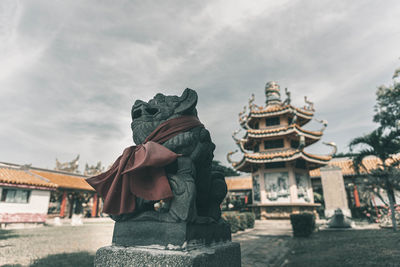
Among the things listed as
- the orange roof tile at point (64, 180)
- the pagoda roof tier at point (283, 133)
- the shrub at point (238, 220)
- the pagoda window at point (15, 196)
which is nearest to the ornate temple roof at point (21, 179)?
the pagoda window at point (15, 196)

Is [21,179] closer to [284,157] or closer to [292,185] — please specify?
[284,157]

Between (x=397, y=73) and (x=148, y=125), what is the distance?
16308 millimetres

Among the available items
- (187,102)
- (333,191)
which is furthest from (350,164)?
(187,102)

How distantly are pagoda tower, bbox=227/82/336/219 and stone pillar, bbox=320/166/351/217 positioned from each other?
1139 millimetres

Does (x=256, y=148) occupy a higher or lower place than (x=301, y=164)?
higher

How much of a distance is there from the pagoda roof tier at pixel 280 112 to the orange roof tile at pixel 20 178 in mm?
15866

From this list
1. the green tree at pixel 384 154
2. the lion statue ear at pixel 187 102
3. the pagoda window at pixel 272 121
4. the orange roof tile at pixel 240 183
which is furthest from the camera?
the orange roof tile at pixel 240 183

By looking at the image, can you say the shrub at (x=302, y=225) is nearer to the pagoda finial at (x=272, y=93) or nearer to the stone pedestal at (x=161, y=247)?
the stone pedestal at (x=161, y=247)

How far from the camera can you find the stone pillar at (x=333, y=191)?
16.6 metres

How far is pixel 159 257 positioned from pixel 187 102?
1348mm

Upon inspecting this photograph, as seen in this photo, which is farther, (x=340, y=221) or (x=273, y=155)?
(x=273, y=155)

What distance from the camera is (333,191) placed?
55.7 feet

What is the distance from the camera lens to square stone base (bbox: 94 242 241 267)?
162cm

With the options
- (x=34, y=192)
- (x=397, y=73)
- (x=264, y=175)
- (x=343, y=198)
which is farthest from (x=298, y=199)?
(x=34, y=192)
